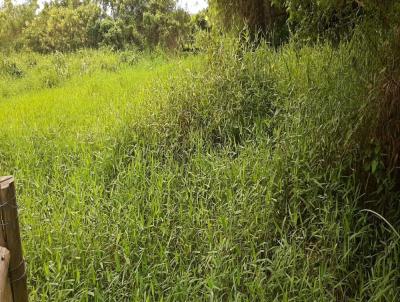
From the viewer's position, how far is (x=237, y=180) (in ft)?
11.0

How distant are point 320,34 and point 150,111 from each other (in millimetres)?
2320

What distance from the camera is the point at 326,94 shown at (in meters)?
4.00

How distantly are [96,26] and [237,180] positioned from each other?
11.9 meters

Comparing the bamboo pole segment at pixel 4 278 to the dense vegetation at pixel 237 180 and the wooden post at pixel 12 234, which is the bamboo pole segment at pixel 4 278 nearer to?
the wooden post at pixel 12 234

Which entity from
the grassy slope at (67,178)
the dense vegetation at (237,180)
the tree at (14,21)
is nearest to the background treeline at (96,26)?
the tree at (14,21)

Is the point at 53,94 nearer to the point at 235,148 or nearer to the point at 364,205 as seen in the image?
the point at 235,148

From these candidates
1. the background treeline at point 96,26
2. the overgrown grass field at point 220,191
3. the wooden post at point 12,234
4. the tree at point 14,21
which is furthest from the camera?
the tree at point 14,21

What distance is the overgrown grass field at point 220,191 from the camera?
8.38 feet

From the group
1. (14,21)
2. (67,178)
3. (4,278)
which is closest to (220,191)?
(67,178)

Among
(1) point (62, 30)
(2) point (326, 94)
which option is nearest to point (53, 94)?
(2) point (326, 94)

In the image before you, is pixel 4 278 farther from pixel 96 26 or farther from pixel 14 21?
pixel 14 21

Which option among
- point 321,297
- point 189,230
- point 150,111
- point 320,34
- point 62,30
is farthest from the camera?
point 62,30

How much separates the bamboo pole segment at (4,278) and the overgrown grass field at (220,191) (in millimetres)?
738

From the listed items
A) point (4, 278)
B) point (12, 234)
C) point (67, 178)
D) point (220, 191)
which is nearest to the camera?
point (4, 278)
